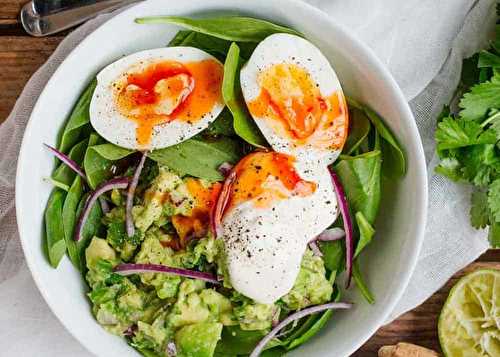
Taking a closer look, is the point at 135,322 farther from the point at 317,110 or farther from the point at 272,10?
the point at 272,10

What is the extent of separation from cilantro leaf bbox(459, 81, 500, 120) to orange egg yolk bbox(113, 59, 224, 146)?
27.8 inches

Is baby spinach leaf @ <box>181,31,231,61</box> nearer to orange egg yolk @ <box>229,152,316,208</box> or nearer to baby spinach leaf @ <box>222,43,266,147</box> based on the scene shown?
baby spinach leaf @ <box>222,43,266,147</box>

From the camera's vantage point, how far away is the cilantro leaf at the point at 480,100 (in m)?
2.20

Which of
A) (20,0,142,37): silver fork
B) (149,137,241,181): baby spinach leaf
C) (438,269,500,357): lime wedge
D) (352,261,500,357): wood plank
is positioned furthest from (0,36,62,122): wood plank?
(438,269,500,357): lime wedge

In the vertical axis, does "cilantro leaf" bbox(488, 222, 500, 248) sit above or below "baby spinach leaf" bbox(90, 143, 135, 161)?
below

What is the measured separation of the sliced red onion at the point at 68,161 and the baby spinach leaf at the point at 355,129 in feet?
2.19

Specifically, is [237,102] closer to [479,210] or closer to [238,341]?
[238,341]

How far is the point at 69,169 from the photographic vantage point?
2041 millimetres

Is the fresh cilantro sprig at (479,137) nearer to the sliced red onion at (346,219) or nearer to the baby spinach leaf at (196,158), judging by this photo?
the sliced red onion at (346,219)

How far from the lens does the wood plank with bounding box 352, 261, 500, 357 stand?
8.16ft

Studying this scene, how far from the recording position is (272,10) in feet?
6.44

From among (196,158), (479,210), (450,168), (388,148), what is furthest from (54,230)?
(479,210)

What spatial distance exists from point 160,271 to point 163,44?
1.89ft

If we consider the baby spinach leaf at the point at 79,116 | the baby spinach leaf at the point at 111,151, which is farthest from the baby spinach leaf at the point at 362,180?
the baby spinach leaf at the point at 79,116
